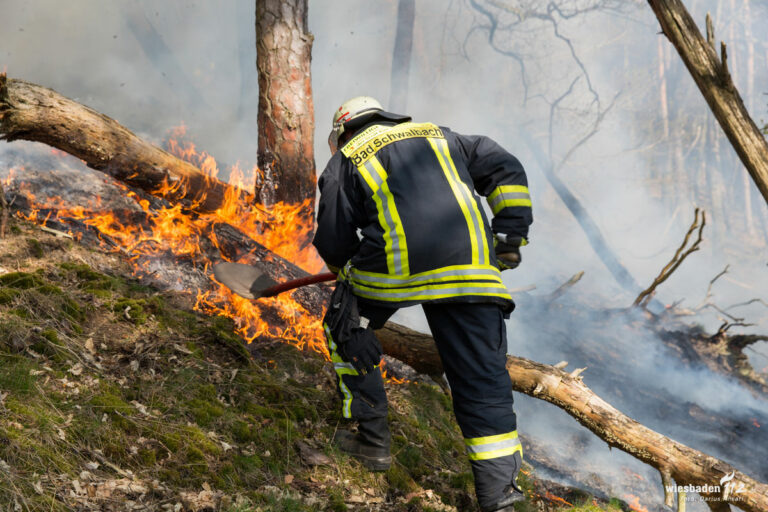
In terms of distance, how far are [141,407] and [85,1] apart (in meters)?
12.7

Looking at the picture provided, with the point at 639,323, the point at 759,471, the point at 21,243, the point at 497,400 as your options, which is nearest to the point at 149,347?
the point at 21,243

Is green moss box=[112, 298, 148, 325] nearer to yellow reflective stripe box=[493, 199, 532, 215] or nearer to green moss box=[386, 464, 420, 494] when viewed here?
green moss box=[386, 464, 420, 494]

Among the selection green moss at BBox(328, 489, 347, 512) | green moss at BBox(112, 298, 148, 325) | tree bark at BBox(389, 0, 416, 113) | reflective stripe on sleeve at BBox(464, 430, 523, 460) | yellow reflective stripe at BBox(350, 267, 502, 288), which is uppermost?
tree bark at BBox(389, 0, 416, 113)

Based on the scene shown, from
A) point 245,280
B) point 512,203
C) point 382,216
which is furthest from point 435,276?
point 245,280

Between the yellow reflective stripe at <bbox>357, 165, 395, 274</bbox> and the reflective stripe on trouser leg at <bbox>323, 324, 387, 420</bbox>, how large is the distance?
0.68 metres

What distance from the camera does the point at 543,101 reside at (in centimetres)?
1748

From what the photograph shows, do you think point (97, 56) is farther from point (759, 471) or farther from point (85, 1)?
point (759, 471)

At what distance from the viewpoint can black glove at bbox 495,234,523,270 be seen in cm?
318

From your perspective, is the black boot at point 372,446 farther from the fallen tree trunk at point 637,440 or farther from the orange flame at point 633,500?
the orange flame at point 633,500

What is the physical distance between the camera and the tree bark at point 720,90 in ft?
14.8

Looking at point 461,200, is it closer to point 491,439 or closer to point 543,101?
point 491,439

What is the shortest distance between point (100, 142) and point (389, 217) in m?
2.99

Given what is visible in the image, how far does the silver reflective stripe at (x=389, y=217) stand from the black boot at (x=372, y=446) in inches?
43.0

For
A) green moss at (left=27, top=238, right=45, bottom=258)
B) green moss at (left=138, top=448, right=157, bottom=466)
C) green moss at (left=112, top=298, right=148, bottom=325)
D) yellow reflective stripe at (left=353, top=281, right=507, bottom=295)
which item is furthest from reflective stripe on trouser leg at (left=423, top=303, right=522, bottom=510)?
green moss at (left=27, top=238, right=45, bottom=258)
